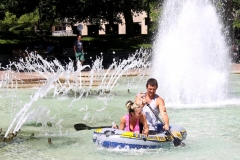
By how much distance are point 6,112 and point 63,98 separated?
8.69ft

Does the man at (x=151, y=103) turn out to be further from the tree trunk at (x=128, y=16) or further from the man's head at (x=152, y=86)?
the tree trunk at (x=128, y=16)

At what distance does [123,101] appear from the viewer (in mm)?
13711

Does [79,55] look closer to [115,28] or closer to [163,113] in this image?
[163,113]

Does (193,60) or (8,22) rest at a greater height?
(8,22)

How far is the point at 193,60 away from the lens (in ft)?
46.5

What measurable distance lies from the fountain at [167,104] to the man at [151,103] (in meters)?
0.47

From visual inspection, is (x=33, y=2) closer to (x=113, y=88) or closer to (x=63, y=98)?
(x=113, y=88)

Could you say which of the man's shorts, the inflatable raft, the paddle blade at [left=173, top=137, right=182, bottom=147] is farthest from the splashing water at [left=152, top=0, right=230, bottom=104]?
the man's shorts

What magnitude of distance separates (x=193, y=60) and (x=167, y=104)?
1.75 metres

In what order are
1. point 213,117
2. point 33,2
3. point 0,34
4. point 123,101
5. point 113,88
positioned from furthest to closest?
point 0,34
point 33,2
point 113,88
point 123,101
point 213,117

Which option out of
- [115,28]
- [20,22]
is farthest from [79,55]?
[115,28]

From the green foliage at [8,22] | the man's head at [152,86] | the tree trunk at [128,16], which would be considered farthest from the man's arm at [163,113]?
the green foliage at [8,22]

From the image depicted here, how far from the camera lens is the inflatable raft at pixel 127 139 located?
7.41 m

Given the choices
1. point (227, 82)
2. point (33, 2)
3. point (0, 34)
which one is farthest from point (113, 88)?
point (0, 34)
